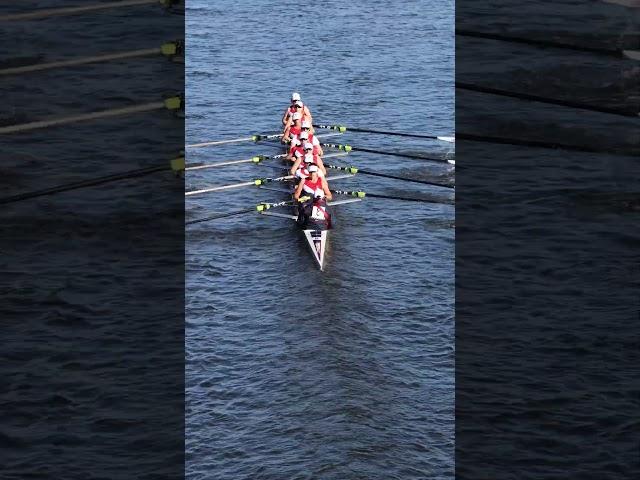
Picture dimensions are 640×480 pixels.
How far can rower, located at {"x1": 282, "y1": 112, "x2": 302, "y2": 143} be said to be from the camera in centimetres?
5419

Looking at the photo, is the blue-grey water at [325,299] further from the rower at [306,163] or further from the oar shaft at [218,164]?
the rower at [306,163]

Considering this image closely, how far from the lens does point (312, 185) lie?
4634cm

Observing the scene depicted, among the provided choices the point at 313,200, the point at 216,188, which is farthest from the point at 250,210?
the point at 313,200

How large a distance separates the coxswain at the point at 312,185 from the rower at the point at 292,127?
7162mm

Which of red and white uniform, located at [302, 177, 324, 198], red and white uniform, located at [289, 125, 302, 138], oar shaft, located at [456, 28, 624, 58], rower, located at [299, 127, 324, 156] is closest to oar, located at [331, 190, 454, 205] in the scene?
red and white uniform, located at [302, 177, 324, 198]

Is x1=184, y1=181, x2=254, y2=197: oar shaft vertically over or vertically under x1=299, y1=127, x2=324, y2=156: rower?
under

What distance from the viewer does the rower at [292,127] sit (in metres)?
54.2

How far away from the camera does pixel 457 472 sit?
32.6 metres

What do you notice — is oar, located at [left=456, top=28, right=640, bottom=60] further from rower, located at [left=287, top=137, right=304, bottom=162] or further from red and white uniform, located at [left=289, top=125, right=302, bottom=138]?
red and white uniform, located at [left=289, top=125, right=302, bottom=138]

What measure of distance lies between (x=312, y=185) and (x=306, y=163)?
1.65 metres

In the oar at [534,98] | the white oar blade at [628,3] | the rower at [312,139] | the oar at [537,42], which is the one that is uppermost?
the white oar blade at [628,3]

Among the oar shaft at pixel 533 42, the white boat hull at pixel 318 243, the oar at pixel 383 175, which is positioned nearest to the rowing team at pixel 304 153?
the oar at pixel 383 175

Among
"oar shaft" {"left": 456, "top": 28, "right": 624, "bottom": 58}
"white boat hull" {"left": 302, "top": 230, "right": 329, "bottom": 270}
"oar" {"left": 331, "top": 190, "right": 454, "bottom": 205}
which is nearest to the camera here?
"oar shaft" {"left": 456, "top": 28, "right": 624, "bottom": 58}

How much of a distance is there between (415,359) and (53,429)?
9.13 m
